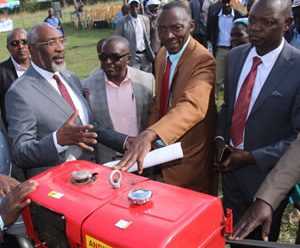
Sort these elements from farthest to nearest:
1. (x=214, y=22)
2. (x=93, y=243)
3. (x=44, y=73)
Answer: (x=214, y=22)
(x=44, y=73)
(x=93, y=243)

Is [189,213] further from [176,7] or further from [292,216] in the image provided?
[292,216]

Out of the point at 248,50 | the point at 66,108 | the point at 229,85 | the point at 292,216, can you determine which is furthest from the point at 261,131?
the point at 292,216

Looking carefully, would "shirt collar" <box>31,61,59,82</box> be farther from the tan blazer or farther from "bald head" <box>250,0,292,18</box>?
"bald head" <box>250,0,292,18</box>

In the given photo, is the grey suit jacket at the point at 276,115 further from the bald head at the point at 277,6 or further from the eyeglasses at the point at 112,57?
the eyeglasses at the point at 112,57

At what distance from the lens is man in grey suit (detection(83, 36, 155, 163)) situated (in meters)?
2.91

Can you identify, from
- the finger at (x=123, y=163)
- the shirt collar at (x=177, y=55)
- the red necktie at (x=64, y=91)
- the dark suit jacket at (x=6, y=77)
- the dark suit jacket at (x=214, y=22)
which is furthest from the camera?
the dark suit jacket at (x=214, y=22)

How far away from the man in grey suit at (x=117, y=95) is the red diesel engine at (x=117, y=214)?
1238 mm

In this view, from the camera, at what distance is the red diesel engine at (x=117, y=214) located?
1.27 m

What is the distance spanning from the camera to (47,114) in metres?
2.37

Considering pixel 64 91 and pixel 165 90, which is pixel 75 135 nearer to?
pixel 64 91

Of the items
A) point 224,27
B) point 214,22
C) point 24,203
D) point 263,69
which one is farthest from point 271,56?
point 214,22

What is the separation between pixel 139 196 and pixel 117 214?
104mm

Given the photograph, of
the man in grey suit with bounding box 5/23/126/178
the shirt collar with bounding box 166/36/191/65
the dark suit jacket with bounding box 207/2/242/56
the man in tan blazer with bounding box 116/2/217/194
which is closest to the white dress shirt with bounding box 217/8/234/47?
the dark suit jacket with bounding box 207/2/242/56

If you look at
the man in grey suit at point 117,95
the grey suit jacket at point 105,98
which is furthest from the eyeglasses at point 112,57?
the grey suit jacket at point 105,98
